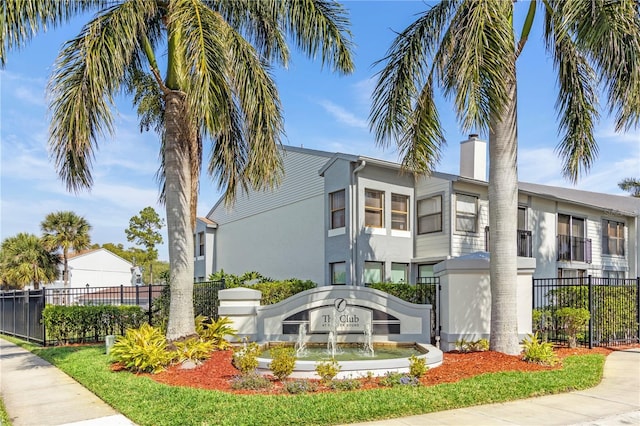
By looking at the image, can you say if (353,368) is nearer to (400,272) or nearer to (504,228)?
(504,228)

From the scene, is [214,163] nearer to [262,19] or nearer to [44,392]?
[262,19]

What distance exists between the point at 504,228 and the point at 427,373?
3623 millimetres

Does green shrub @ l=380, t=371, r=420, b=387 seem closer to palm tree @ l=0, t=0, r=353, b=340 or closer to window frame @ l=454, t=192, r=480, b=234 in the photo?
palm tree @ l=0, t=0, r=353, b=340

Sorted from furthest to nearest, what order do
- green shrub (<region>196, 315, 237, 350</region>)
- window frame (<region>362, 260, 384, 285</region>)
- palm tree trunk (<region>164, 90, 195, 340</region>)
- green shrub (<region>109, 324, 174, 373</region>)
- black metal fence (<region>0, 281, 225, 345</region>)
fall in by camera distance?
window frame (<region>362, 260, 384, 285</region>) < black metal fence (<region>0, 281, 225, 345</region>) < green shrub (<region>196, 315, 237, 350</region>) < palm tree trunk (<region>164, 90, 195, 340</region>) < green shrub (<region>109, 324, 174, 373</region>)

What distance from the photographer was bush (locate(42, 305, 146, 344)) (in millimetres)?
15023

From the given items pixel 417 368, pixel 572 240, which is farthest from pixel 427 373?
pixel 572 240

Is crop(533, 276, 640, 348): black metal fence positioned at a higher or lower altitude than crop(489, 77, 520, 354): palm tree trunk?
lower

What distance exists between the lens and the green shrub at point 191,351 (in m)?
10.0

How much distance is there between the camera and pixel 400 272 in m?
20.6

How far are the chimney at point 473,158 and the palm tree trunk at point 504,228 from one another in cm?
1199

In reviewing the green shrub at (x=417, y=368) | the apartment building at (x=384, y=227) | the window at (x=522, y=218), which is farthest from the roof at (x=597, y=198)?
the green shrub at (x=417, y=368)

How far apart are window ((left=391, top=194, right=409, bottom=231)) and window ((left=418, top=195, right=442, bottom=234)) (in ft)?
1.94

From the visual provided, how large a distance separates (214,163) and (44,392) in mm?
5830

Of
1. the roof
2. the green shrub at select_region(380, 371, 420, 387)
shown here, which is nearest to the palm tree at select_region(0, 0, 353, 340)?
the green shrub at select_region(380, 371, 420, 387)
